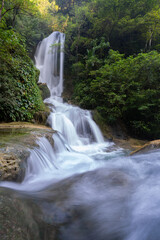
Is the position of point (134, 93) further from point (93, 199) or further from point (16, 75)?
point (93, 199)

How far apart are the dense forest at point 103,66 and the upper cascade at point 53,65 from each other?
105cm

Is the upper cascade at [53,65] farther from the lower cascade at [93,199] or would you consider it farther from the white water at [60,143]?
the lower cascade at [93,199]

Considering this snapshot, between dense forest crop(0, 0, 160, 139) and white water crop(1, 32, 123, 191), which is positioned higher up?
dense forest crop(0, 0, 160, 139)

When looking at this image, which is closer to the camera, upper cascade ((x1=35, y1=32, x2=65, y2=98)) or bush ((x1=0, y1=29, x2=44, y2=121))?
bush ((x1=0, y1=29, x2=44, y2=121))

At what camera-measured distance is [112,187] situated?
2.48 meters

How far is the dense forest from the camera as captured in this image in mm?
6361

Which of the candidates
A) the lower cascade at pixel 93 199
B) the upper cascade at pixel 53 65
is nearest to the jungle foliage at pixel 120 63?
the upper cascade at pixel 53 65

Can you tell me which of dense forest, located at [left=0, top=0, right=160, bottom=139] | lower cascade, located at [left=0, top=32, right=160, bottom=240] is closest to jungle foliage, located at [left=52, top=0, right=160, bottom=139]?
dense forest, located at [left=0, top=0, right=160, bottom=139]

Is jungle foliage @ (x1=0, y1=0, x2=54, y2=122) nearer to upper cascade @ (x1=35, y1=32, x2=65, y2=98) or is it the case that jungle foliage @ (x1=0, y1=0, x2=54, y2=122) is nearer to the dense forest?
the dense forest

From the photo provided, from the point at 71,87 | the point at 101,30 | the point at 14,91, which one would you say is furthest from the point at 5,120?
the point at 101,30

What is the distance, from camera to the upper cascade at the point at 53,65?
17.6 meters

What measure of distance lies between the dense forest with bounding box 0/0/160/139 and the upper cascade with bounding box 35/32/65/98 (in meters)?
1.05

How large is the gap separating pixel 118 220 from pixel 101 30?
722 inches

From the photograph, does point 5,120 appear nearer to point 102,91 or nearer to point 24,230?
point 24,230
